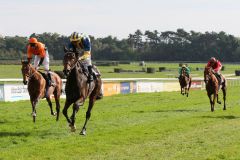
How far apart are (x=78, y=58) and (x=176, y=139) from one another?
2.98m

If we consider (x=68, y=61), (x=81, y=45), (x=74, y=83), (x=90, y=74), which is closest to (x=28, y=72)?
(x=90, y=74)

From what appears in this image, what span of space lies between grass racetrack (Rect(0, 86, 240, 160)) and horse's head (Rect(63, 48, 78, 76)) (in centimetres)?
158

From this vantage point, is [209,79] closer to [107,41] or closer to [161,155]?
[161,155]

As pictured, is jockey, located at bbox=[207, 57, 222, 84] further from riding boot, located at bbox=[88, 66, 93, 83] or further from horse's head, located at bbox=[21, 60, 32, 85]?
riding boot, located at bbox=[88, 66, 93, 83]

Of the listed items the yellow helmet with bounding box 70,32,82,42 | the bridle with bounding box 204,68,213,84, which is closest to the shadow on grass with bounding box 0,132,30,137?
the yellow helmet with bounding box 70,32,82,42

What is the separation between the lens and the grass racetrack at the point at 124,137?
9.30 metres

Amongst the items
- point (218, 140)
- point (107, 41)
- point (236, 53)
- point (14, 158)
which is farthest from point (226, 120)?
point (107, 41)

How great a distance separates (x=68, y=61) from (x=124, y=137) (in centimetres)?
222

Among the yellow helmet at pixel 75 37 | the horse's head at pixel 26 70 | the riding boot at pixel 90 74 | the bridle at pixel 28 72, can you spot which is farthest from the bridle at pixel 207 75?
the yellow helmet at pixel 75 37

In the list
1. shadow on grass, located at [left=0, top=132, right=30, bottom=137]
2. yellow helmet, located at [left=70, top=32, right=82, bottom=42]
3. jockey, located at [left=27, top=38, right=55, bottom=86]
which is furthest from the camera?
jockey, located at [left=27, top=38, right=55, bottom=86]

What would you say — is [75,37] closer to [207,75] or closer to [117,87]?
[207,75]

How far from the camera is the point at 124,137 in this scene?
37.1 feet

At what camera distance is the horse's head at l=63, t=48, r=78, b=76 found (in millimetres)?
10745

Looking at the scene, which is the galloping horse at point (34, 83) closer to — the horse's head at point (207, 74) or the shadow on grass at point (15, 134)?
the shadow on grass at point (15, 134)
